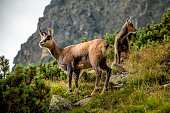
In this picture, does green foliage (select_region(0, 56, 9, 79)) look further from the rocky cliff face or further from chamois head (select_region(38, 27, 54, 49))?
the rocky cliff face

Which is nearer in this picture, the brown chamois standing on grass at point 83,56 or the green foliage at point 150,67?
the brown chamois standing on grass at point 83,56

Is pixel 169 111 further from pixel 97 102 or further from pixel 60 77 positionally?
pixel 60 77

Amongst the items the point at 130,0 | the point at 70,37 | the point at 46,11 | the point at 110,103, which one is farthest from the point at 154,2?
the point at 110,103

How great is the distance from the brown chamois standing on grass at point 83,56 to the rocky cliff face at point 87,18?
82.6 metres

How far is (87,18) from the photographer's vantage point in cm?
10712

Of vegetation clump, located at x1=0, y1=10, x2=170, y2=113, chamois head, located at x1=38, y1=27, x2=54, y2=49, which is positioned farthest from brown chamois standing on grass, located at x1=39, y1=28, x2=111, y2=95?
vegetation clump, located at x1=0, y1=10, x2=170, y2=113

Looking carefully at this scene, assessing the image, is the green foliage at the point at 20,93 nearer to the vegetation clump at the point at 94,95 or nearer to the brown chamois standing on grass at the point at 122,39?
the vegetation clump at the point at 94,95

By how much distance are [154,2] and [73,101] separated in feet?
303

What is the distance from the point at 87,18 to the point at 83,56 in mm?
102633

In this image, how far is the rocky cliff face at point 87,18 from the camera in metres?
87.3

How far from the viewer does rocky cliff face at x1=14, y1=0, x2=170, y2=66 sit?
87.3m

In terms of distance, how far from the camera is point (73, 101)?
245 inches

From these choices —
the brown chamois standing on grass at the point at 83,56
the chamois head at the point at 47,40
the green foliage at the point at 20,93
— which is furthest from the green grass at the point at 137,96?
the chamois head at the point at 47,40

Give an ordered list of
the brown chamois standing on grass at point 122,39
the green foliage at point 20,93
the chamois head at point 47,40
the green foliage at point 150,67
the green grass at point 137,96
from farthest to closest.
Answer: the brown chamois standing on grass at point 122,39 < the chamois head at point 47,40 < the green foliage at point 150,67 < the green grass at point 137,96 < the green foliage at point 20,93
